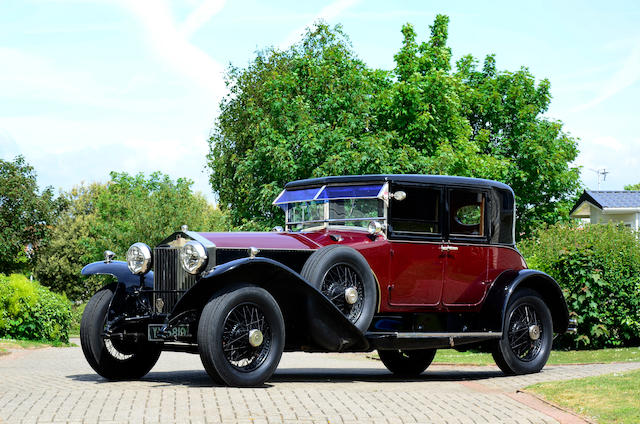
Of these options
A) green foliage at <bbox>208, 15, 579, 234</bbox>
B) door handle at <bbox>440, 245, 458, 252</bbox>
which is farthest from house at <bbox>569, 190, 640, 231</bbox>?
A: door handle at <bbox>440, 245, 458, 252</bbox>

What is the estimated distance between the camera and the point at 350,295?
31.7 feet

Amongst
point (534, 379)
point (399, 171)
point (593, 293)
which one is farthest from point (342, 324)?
point (399, 171)

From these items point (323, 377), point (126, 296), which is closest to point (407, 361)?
point (323, 377)

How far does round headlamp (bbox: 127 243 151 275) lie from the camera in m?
10.0

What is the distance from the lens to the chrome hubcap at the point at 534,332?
11562mm

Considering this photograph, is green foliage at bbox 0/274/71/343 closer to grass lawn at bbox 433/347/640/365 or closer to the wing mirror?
grass lawn at bbox 433/347/640/365

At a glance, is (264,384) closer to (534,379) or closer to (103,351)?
(103,351)

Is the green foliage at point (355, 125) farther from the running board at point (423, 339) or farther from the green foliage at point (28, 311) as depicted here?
the running board at point (423, 339)

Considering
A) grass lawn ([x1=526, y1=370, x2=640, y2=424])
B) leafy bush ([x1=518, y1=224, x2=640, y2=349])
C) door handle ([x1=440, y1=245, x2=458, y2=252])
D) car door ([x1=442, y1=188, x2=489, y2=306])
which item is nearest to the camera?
grass lawn ([x1=526, y1=370, x2=640, y2=424])

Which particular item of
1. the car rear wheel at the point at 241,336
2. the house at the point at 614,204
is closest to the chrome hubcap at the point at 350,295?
the car rear wheel at the point at 241,336

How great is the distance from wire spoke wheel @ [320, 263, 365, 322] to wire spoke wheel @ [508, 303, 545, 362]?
2687 millimetres

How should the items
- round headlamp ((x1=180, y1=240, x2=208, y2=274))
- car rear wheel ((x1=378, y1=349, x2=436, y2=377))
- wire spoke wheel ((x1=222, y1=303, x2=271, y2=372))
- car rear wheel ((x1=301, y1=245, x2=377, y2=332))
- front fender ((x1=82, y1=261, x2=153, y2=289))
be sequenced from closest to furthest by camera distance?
wire spoke wheel ((x1=222, y1=303, x2=271, y2=372))
round headlamp ((x1=180, y1=240, x2=208, y2=274))
car rear wheel ((x1=301, y1=245, x2=377, y2=332))
front fender ((x1=82, y1=261, x2=153, y2=289))
car rear wheel ((x1=378, y1=349, x2=436, y2=377))

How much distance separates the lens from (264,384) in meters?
9.23

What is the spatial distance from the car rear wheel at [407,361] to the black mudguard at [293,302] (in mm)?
2573
